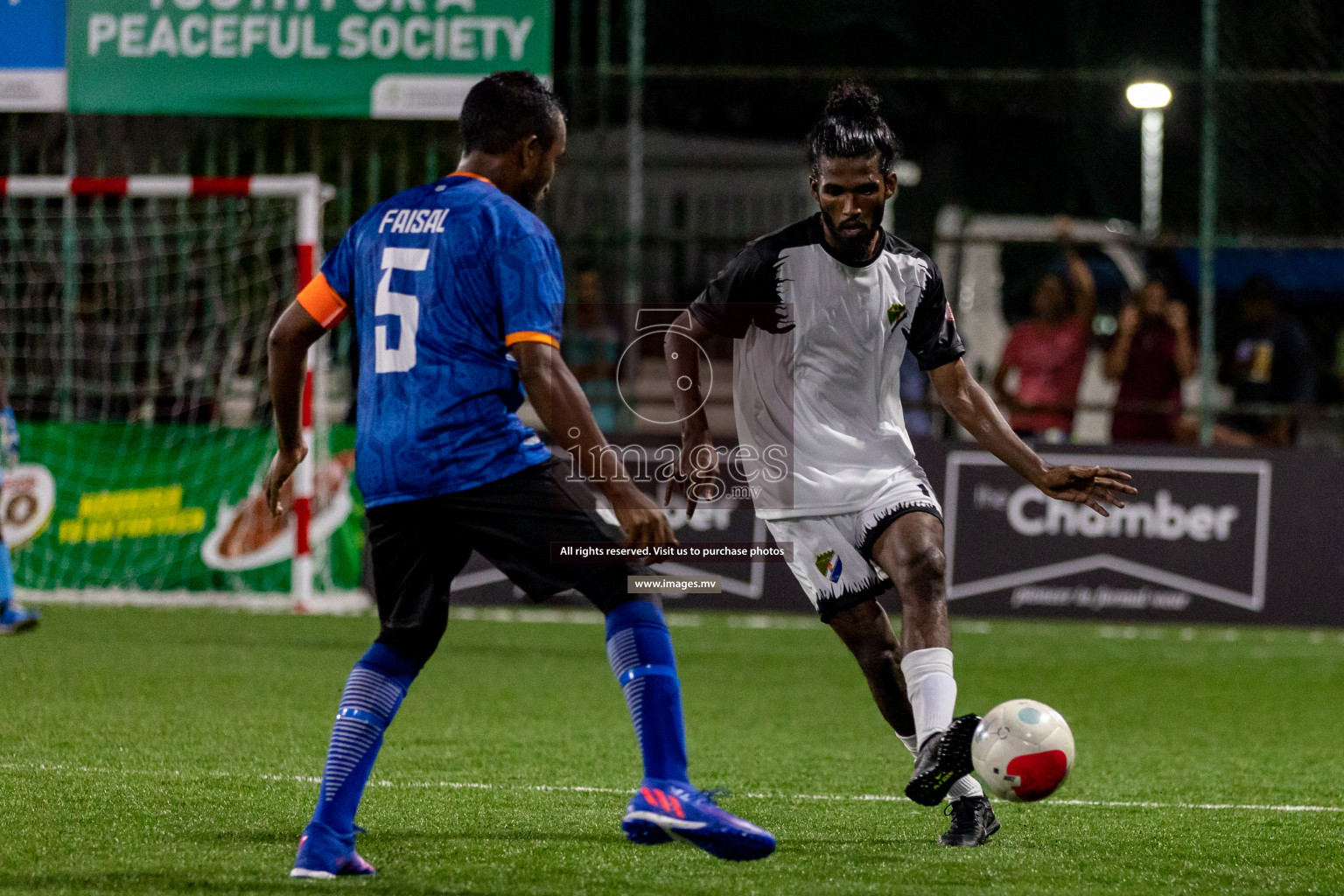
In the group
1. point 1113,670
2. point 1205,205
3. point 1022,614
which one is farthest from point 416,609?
point 1205,205

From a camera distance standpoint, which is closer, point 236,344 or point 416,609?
point 416,609

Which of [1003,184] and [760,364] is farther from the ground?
[1003,184]

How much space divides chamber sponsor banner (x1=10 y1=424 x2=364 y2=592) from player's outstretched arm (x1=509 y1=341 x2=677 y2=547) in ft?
27.0

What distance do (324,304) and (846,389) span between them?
1577 millimetres

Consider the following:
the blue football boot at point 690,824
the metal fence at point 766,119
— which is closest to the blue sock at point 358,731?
the blue football boot at point 690,824

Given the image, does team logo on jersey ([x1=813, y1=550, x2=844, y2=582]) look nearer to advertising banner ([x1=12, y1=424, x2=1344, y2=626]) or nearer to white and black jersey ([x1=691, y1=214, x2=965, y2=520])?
white and black jersey ([x1=691, y1=214, x2=965, y2=520])

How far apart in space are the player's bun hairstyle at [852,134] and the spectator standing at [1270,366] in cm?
830

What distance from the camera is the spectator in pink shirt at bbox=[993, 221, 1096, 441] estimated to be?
40.4 ft

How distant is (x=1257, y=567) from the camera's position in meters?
11.9

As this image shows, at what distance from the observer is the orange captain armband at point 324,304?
435 cm

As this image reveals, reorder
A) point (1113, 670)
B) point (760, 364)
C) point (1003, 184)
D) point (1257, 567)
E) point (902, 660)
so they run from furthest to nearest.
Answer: point (1003, 184) < point (1257, 567) < point (1113, 670) < point (760, 364) < point (902, 660)

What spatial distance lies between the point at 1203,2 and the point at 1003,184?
11.7 ft

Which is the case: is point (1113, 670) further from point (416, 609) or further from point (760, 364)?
point (416, 609)

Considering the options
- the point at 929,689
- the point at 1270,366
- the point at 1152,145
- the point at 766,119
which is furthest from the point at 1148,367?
the point at 929,689
